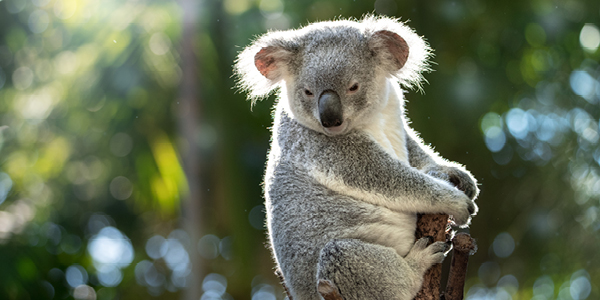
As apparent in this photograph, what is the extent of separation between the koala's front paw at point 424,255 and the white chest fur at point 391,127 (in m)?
0.54

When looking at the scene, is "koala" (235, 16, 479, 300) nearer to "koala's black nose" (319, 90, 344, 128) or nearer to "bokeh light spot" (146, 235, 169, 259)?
"koala's black nose" (319, 90, 344, 128)

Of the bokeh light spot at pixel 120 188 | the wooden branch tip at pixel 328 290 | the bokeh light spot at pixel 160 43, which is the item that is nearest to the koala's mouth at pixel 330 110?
the wooden branch tip at pixel 328 290

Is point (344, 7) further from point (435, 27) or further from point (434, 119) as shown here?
point (434, 119)

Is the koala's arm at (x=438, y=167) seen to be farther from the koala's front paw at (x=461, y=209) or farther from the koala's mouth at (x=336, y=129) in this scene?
the koala's mouth at (x=336, y=129)

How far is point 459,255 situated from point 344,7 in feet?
27.2

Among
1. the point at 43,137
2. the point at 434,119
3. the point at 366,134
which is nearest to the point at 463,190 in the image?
the point at 366,134

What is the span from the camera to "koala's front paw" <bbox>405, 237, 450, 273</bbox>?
2.75 metres

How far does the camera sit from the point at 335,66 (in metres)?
2.90

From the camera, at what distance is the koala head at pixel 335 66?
2893 mm

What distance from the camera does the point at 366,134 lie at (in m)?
3.03

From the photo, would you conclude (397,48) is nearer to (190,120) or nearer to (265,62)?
(265,62)

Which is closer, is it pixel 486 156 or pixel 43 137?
pixel 486 156

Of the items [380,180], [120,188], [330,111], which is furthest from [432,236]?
[120,188]

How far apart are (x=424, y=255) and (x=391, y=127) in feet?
2.85
